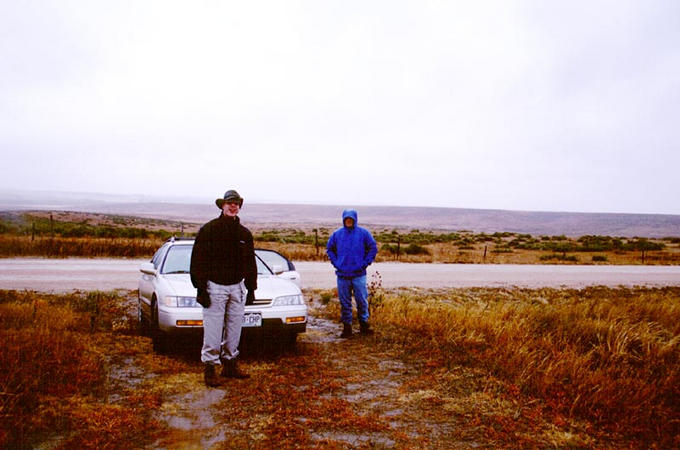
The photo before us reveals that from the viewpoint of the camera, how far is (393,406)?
197 inches

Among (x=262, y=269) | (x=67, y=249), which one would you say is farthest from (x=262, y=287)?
(x=67, y=249)

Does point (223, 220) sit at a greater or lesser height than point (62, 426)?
greater

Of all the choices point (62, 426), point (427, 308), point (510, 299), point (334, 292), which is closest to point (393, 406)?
point (62, 426)

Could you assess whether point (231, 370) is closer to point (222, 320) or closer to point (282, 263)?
point (222, 320)

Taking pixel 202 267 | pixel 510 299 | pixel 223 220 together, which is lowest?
pixel 510 299

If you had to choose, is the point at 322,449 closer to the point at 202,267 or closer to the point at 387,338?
the point at 202,267

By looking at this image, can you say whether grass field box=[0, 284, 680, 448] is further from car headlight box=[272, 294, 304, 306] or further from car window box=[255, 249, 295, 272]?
car window box=[255, 249, 295, 272]

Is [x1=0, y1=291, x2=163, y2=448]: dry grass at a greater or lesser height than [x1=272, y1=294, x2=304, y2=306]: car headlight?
lesser

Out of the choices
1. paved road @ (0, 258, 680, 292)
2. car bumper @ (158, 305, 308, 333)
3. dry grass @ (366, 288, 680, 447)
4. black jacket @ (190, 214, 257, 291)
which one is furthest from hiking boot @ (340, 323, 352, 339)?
paved road @ (0, 258, 680, 292)

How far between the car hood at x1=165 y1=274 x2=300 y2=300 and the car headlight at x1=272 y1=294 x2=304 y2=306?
0.07 meters

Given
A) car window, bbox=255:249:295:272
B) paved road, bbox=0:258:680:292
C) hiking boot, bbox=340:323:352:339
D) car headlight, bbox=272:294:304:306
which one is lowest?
paved road, bbox=0:258:680:292

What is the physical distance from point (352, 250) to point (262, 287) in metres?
1.67

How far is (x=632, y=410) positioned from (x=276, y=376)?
3675 millimetres

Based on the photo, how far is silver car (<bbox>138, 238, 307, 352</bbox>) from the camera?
618 cm
